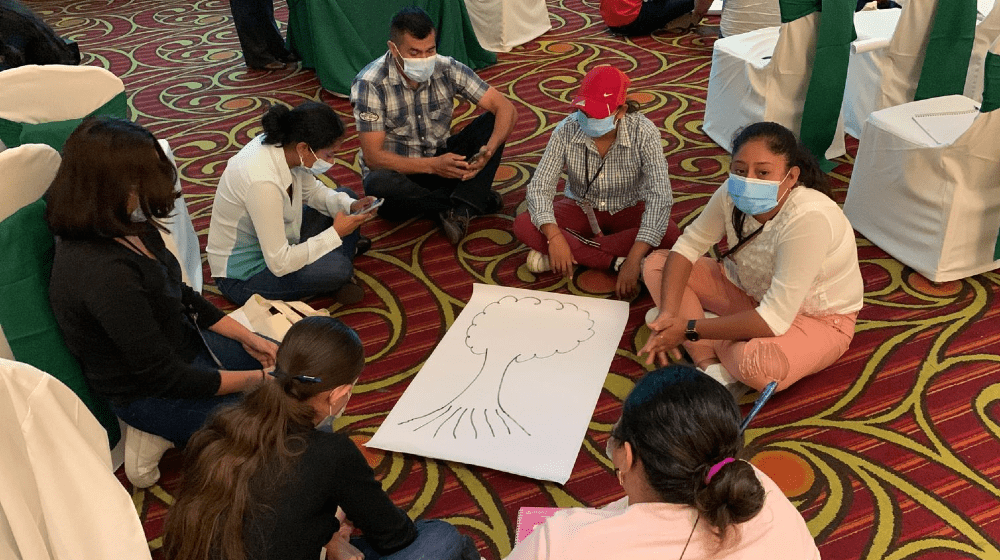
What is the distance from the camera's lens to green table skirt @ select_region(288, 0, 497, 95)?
14.4ft

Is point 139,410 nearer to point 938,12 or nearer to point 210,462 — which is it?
point 210,462

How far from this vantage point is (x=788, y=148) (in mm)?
2227

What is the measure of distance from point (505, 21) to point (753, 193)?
3086 mm

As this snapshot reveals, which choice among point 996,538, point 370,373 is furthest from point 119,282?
point 996,538

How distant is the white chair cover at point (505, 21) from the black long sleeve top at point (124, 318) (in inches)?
128

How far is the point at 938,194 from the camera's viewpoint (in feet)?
9.01

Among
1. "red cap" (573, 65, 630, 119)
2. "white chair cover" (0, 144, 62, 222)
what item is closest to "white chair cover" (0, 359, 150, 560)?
"white chair cover" (0, 144, 62, 222)

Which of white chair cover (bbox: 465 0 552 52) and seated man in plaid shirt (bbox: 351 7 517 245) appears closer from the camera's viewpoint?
seated man in plaid shirt (bbox: 351 7 517 245)

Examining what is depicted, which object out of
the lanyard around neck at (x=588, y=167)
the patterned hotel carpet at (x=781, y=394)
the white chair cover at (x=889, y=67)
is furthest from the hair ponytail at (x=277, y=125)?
the white chair cover at (x=889, y=67)

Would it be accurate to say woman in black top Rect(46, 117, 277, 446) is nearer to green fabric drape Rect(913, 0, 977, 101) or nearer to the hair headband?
the hair headband

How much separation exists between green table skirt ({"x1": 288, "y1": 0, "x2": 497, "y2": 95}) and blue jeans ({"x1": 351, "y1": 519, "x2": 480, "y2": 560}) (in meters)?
3.21

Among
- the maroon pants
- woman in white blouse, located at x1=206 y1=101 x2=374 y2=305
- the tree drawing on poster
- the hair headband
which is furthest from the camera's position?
the maroon pants

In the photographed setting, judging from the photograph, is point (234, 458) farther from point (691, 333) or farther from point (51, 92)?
point (51, 92)

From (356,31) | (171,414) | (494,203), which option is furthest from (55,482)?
(356,31)
